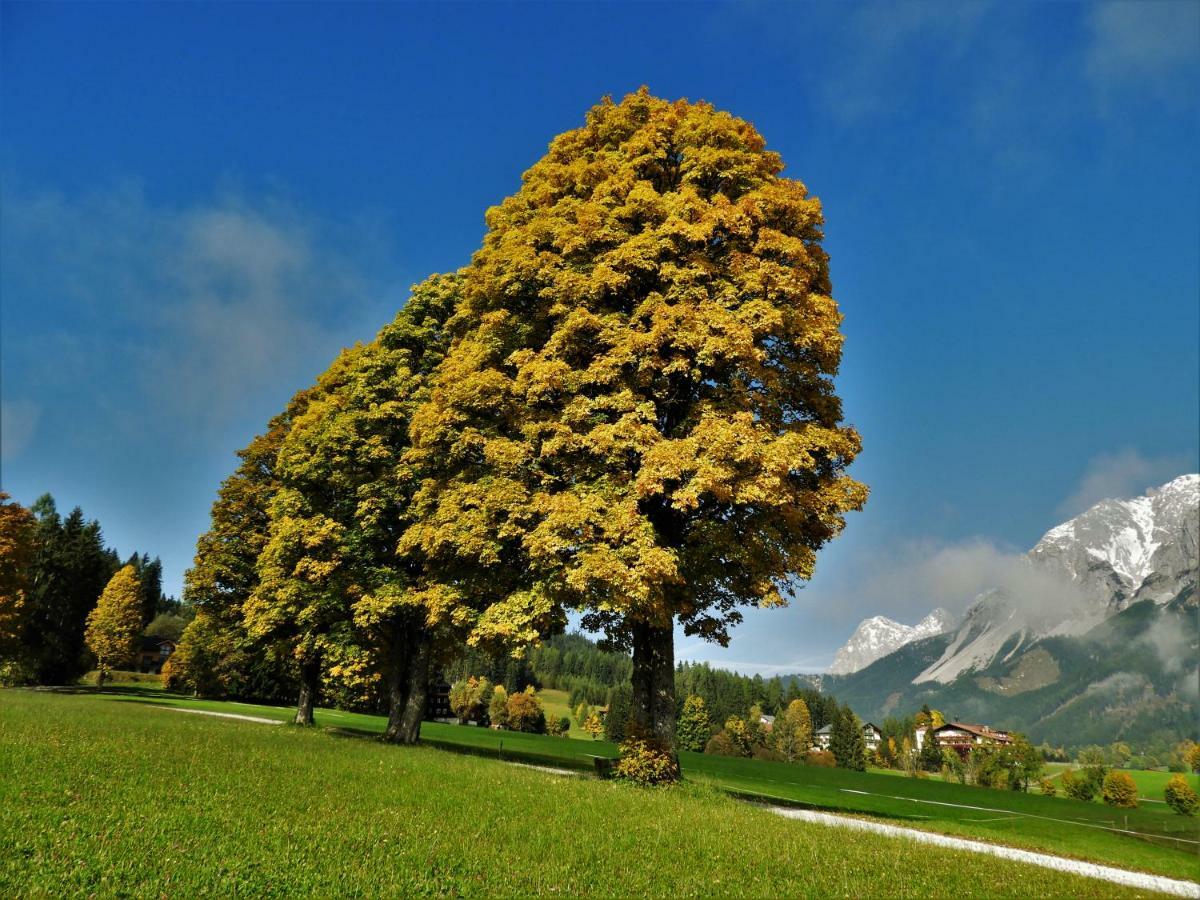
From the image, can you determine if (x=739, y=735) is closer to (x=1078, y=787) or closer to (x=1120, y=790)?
(x=1078, y=787)

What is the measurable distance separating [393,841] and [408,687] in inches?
698

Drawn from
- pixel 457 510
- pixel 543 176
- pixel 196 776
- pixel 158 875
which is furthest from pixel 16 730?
pixel 543 176

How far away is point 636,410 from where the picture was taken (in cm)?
1591

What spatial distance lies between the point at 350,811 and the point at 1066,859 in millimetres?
12575

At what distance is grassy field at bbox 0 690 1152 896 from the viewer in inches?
269

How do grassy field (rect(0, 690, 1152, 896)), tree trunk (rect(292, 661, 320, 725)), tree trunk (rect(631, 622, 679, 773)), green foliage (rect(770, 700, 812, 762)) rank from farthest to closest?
green foliage (rect(770, 700, 812, 762)), tree trunk (rect(292, 661, 320, 725)), tree trunk (rect(631, 622, 679, 773)), grassy field (rect(0, 690, 1152, 896))

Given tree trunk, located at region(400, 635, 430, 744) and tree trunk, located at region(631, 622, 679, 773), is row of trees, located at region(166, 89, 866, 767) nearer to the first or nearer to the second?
tree trunk, located at region(631, 622, 679, 773)

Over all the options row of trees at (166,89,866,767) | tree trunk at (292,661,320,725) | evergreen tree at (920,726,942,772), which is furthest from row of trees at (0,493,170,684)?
evergreen tree at (920,726,942,772)

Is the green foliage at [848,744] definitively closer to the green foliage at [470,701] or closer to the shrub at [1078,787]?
the shrub at [1078,787]

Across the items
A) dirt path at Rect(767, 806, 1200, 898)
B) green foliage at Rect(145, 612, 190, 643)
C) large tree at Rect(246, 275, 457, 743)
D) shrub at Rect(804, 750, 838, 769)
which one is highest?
large tree at Rect(246, 275, 457, 743)

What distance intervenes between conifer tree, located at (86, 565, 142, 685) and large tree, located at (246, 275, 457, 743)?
53353mm

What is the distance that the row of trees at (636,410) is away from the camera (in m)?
15.2

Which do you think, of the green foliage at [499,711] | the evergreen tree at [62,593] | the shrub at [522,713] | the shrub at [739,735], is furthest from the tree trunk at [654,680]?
the shrub at [739,735]

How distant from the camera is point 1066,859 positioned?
12.2 meters
